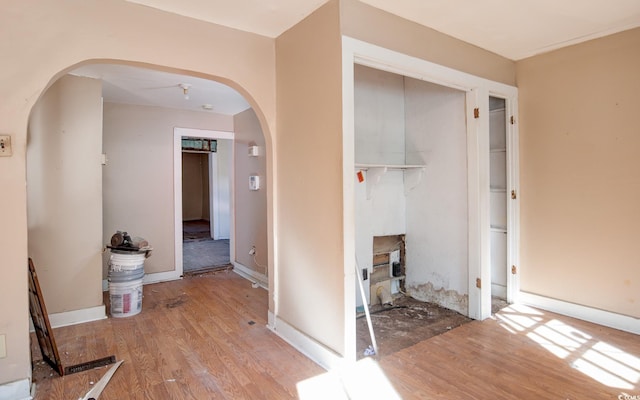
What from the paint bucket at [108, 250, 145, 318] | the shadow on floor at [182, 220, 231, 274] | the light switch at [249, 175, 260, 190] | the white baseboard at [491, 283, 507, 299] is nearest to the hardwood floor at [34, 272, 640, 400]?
the paint bucket at [108, 250, 145, 318]

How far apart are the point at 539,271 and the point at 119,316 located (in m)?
4.14

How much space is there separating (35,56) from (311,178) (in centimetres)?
183

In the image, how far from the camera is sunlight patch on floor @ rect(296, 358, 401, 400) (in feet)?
6.91

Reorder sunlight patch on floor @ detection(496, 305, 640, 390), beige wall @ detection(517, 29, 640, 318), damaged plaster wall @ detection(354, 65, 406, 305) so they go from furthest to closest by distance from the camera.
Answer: damaged plaster wall @ detection(354, 65, 406, 305), beige wall @ detection(517, 29, 640, 318), sunlight patch on floor @ detection(496, 305, 640, 390)

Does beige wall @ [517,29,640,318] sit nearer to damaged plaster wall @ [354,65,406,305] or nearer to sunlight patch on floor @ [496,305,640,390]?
sunlight patch on floor @ [496,305,640,390]

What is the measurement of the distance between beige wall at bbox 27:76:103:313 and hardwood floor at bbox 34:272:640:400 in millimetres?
422

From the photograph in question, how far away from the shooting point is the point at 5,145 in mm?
2010

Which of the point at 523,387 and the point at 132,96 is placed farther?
the point at 132,96

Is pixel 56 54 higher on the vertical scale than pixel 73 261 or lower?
higher

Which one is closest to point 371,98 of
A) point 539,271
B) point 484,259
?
point 484,259

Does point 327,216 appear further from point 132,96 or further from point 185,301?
point 132,96

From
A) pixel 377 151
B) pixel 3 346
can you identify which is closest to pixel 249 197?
pixel 377 151

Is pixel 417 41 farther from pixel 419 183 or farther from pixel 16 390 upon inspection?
pixel 16 390

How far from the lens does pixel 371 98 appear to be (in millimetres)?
3562
